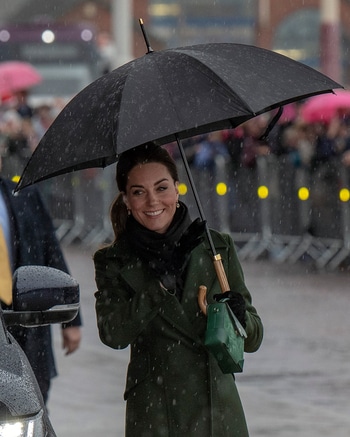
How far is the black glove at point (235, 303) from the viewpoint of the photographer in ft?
16.0

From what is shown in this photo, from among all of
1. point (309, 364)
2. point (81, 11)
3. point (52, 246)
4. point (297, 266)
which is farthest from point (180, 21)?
point (52, 246)

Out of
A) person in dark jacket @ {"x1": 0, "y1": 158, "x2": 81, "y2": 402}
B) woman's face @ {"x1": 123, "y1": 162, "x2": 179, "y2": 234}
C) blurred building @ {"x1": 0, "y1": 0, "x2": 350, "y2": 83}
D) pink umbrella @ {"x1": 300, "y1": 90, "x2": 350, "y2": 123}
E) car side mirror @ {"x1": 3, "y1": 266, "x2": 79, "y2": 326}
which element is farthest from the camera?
blurred building @ {"x1": 0, "y1": 0, "x2": 350, "y2": 83}

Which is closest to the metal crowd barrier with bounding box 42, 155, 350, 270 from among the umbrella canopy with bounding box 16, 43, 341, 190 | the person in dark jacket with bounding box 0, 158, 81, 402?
the person in dark jacket with bounding box 0, 158, 81, 402

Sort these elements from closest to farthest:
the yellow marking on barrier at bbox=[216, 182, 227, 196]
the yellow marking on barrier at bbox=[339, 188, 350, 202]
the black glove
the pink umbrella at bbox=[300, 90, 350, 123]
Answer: the black glove, the yellow marking on barrier at bbox=[339, 188, 350, 202], the yellow marking on barrier at bbox=[216, 182, 227, 196], the pink umbrella at bbox=[300, 90, 350, 123]

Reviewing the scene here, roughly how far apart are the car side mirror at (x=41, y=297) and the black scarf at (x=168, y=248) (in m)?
0.38

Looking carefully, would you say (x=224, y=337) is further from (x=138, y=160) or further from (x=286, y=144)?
(x=286, y=144)

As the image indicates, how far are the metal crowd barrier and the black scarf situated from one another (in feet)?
40.4

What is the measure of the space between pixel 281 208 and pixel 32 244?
11.8 meters

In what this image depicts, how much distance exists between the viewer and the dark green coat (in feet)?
16.1

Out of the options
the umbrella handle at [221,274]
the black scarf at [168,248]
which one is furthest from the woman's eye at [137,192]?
the umbrella handle at [221,274]

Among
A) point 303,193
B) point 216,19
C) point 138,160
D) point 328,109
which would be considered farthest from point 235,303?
point 216,19

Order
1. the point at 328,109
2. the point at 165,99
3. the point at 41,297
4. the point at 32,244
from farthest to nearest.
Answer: the point at 328,109, the point at 32,244, the point at 165,99, the point at 41,297

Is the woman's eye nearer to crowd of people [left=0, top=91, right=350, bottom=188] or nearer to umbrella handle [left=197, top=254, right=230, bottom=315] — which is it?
umbrella handle [left=197, top=254, right=230, bottom=315]

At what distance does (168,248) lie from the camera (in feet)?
16.3
